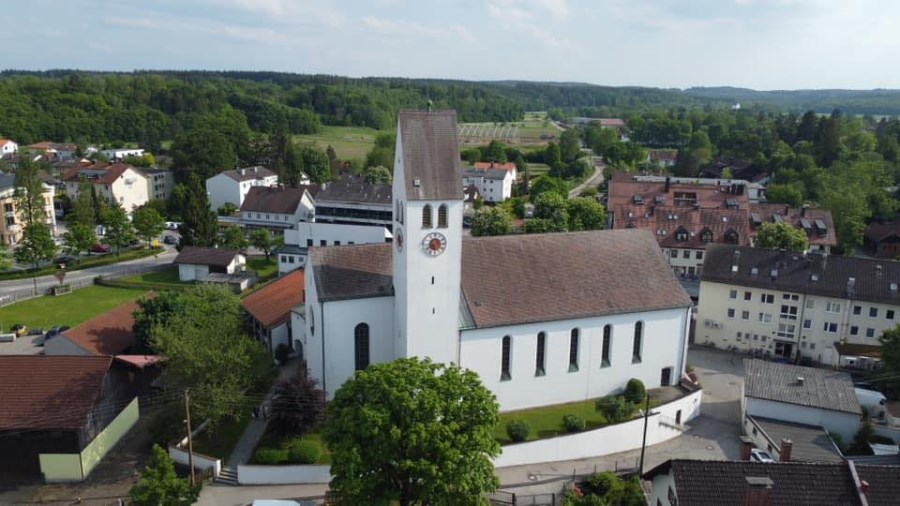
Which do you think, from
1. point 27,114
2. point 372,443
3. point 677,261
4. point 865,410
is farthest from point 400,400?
point 27,114

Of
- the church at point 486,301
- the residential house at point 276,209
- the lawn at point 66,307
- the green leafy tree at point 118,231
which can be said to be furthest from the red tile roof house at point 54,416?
the residential house at point 276,209

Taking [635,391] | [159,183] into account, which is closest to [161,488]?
[635,391]

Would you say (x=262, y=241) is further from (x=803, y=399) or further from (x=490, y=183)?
(x=803, y=399)

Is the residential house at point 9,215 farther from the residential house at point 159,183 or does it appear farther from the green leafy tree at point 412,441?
the green leafy tree at point 412,441

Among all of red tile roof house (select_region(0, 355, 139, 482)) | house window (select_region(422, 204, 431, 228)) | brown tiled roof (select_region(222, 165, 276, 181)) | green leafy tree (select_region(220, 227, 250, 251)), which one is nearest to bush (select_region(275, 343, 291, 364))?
red tile roof house (select_region(0, 355, 139, 482))

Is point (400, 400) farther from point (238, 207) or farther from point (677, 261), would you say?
point (238, 207)
